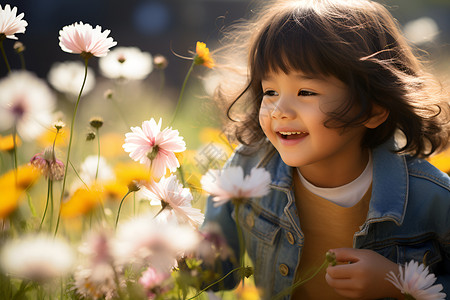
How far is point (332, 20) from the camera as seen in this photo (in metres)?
0.86

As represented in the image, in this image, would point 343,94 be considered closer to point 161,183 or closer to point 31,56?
point 161,183

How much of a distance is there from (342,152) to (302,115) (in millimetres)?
165

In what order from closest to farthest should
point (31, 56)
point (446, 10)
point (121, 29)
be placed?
1. point (31, 56)
2. point (121, 29)
3. point (446, 10)

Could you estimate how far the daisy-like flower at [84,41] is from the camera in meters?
0.68

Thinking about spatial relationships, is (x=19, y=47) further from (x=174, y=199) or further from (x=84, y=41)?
(x=174, y=199)

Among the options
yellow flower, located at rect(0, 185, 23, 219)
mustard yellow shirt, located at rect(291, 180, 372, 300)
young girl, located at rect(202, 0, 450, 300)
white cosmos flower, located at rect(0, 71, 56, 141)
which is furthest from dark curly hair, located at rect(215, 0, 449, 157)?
yellow flower, located at rect(0, 185, 23, 219)

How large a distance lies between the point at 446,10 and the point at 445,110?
2741 millimetres

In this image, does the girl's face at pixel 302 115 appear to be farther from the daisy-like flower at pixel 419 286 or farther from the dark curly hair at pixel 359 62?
the daisy-like flower at pixel 419 286

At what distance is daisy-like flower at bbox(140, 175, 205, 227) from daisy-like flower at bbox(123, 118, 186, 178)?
0.17ft

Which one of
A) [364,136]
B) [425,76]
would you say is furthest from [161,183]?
[425,76]

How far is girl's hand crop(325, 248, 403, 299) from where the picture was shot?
0.80 metres

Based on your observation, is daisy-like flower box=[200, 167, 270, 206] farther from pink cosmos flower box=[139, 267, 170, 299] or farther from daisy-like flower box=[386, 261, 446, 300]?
daisy-like flower box=[386, 261, 446, 300]

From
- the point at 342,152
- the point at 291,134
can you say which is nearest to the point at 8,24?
the point at 291,134

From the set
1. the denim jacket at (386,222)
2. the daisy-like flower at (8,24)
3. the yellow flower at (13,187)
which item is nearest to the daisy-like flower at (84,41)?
the daisy-like flower at (8,24)
